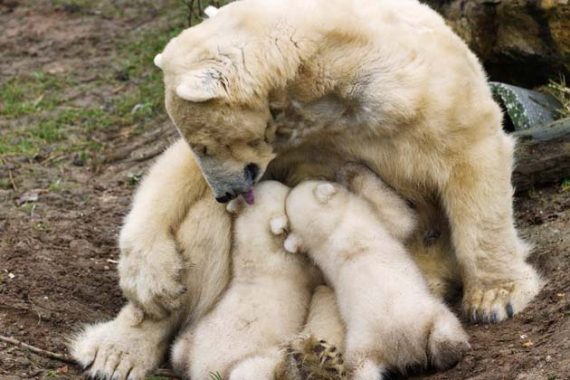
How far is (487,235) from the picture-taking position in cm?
600

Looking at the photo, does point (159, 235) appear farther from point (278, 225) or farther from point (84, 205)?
point (84, 205)

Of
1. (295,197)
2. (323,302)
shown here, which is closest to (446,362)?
(323,302)

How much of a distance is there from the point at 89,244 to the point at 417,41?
3100 millimetres

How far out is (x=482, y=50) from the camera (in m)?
9.09

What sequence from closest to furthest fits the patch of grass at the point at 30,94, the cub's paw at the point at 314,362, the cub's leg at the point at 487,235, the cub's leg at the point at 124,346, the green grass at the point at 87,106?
the cub's paw at the point at 314,362 → the cub's leg at the point at 487,235 → the cub's leg at the point at 124,346 → the green grass at the point at 87,106 → the patch of grass at the point at 30,94

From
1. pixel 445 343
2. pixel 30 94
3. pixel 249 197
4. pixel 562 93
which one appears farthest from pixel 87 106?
pixel 445 343

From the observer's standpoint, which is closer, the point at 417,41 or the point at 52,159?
the point at 417,41

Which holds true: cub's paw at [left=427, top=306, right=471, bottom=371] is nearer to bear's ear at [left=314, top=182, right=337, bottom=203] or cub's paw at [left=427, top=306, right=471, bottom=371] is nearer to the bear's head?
bear's ear at [left=314, top=182, right=337, bottom=203]

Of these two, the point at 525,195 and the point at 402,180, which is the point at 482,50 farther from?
the point at 402,180

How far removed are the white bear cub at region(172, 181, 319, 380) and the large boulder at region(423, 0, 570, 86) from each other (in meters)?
3.51

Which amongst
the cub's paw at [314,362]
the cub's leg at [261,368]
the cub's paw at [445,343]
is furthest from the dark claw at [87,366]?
the cub's paw at [445,343]

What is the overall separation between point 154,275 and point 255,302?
26.2 inches

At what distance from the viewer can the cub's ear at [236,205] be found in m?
6.08

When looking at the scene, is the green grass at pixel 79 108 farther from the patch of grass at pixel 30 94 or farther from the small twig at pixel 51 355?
the small twig at pixel 51 355
